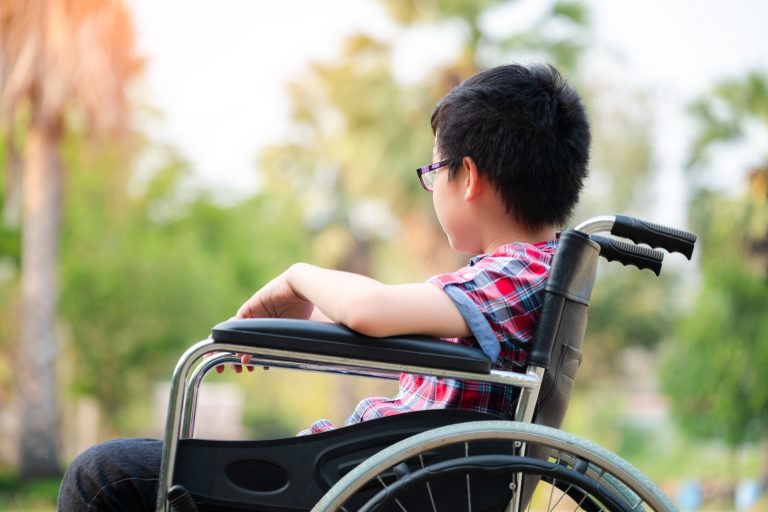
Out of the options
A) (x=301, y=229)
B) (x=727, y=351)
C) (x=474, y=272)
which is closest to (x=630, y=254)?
(x=474, y=272)

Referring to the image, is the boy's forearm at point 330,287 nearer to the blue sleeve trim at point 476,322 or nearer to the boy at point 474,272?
the boy at point 474,272

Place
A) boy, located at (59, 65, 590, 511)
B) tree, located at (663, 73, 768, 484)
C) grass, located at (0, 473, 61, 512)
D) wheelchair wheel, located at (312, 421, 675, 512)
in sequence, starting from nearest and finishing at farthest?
wheelchair wheel, located at (312, 421, 675, 512) → boy, located at (59, 65, 590, 511) → grass, located at (0, 473, 61, 512) → tree, located at (663, 73, 768, 484)

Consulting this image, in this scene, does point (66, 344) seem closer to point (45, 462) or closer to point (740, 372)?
point (45, 462)

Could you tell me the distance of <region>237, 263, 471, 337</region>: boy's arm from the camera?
4.51ft

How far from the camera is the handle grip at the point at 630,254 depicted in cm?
164

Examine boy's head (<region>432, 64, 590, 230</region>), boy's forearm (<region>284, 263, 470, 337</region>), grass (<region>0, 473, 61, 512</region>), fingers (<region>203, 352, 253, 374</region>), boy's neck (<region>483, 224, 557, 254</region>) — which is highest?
boy's head (<region>432, 64, 590, 230</region>)

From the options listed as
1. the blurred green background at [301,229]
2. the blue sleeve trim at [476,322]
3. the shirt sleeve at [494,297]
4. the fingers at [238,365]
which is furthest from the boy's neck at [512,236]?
the blurred green background at [301,229]

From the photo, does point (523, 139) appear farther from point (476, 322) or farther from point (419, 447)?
point (419, 447)

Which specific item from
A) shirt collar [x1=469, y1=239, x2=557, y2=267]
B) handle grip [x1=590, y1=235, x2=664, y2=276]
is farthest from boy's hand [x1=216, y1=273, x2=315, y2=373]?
handle grip [x1=590, y1=235, x2=664, y2=276]

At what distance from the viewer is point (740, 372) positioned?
16719 millimetres

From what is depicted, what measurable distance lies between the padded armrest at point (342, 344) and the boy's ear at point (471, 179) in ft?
1.11

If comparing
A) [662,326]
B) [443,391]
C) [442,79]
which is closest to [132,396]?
[442,79]

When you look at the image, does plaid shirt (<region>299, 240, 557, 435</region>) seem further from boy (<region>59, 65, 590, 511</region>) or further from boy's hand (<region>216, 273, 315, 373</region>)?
boy's hand (<region>216, 273, 315, 373</region>)

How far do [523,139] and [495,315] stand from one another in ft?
0.97
